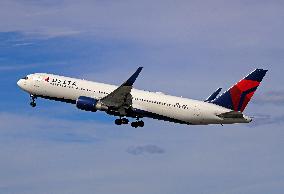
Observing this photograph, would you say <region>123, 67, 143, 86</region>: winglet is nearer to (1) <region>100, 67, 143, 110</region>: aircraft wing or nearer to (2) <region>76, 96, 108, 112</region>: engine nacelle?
(1) <region>100, 67, 143, 110</region>: aircraft wing

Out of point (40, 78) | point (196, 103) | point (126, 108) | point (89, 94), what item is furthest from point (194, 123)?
point (40, 78)

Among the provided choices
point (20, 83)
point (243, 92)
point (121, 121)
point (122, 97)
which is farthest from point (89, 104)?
point (243, 92)

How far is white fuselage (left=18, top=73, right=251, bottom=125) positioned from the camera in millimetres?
94250

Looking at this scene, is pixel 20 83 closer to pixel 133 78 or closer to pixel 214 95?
pixel 133 78

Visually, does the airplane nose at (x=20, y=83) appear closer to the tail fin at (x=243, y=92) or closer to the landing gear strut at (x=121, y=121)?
the landing gear strut at (x=121, y=121)

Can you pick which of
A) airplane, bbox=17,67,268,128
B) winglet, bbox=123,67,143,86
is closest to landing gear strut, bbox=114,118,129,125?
airplane, bbox=17,67,268,128

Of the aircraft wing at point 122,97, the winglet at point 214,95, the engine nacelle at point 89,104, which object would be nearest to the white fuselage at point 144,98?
the aircraft wing at point 122,97

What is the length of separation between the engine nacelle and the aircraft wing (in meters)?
0.80

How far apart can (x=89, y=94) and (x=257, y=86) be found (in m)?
26.1

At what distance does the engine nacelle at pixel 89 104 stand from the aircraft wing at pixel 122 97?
2.61 ft

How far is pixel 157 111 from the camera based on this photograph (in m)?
97.2

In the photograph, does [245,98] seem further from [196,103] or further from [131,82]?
[131,82]

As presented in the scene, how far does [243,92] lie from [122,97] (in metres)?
18.0

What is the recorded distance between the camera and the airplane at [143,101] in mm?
93438
